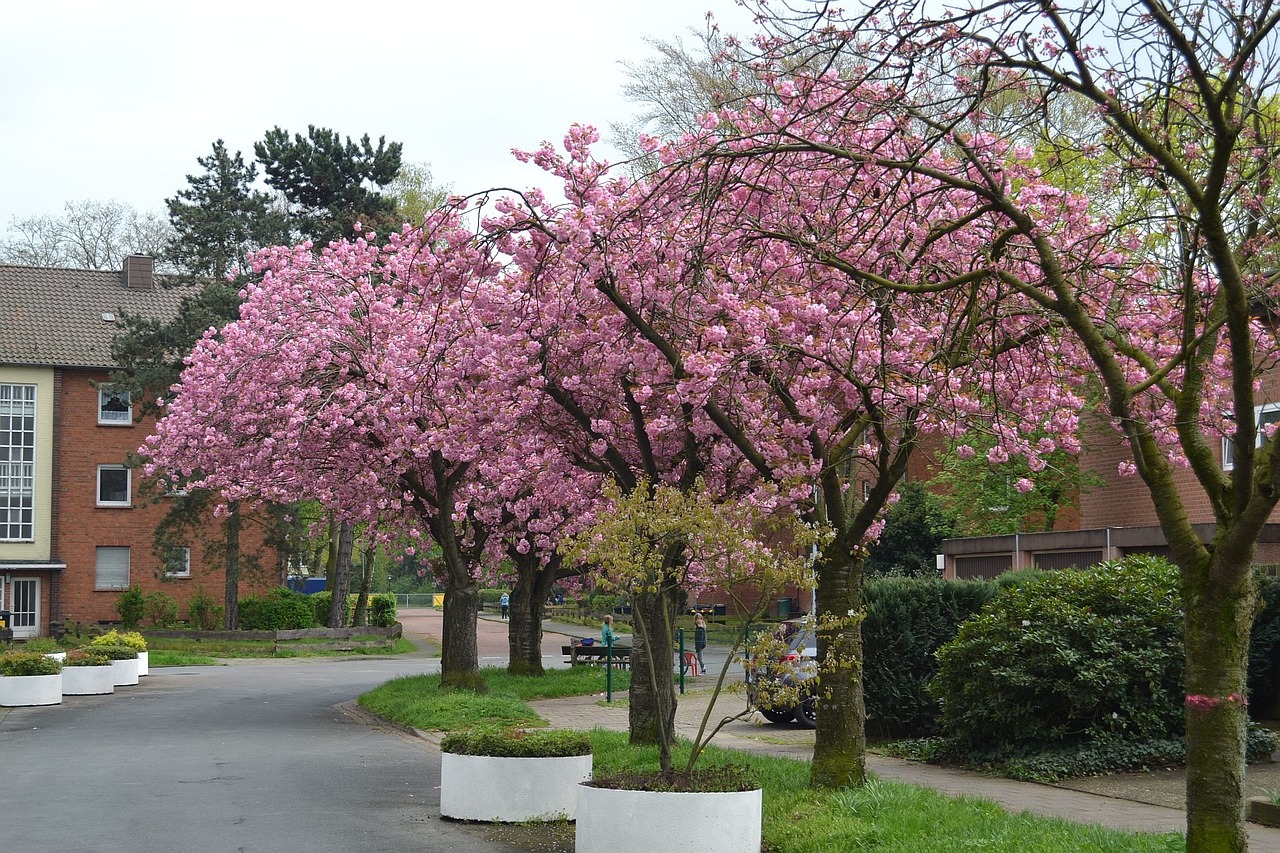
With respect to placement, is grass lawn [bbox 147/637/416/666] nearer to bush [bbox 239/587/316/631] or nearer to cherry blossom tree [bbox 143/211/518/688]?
bush [bbox 239/587/316/631]

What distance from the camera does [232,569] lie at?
152 ft

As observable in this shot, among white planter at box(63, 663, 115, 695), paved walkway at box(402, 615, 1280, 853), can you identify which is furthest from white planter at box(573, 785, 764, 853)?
white planter at box(63, 663, 115, 695)

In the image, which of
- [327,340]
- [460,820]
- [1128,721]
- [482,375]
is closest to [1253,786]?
[1128,721]

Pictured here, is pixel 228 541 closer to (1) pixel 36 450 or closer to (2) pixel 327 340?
(1) pixel 36 450

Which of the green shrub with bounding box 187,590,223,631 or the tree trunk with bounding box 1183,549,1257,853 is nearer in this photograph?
the tree trunk with bounding box 1183,549,1257,853

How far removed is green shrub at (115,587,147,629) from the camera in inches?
1885

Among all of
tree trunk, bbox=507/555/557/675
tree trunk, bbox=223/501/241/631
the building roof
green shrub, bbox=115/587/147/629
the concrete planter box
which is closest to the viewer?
the concrete planter box

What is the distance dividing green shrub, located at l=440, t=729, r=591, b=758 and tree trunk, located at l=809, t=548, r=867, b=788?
6.80ft

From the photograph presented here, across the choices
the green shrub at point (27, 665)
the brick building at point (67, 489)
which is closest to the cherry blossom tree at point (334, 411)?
the green shrub at point (27, 665)

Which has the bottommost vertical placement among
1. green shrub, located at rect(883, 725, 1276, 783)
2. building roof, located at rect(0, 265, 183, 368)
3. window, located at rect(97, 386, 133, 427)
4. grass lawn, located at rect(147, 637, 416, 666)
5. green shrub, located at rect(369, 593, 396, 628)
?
grass lawn, located at rect(147, 637, 416, 666)

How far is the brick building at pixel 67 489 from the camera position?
1943 inches

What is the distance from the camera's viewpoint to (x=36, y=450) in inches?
1969

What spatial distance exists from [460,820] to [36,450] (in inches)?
1680

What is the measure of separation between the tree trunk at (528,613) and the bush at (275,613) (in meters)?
19.7
